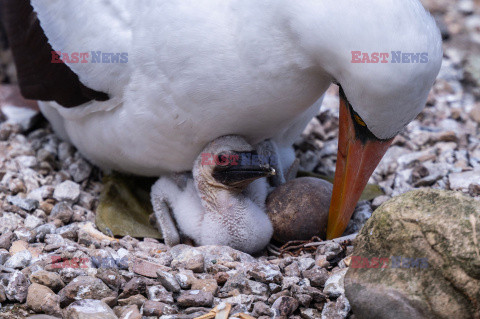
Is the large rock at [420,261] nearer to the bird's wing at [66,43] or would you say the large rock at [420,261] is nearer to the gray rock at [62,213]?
the bird's wing at [66,43]

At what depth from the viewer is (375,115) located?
9.65 ft

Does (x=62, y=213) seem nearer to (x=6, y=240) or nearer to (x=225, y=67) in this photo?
(x=6, y=240)

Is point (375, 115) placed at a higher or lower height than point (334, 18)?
lower

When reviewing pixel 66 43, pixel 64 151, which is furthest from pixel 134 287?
pixel 64 151

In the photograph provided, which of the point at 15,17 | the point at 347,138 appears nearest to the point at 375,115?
the point at 347,138

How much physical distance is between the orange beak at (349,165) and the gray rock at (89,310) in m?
1.50

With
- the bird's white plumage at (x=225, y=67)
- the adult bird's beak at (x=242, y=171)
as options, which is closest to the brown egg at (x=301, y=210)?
the adult bird's beak at (x=242, y=171)

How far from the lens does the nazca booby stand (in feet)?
11.9

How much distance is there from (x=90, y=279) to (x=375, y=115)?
1605 mm

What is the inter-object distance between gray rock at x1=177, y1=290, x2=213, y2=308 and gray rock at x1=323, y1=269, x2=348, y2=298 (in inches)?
22.8

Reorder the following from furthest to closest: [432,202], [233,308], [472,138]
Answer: [472,138]
[233,308]
[432,202]

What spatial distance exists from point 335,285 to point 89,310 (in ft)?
3.86

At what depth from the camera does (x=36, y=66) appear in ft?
13.5

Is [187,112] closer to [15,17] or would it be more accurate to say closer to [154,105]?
[154,105]
